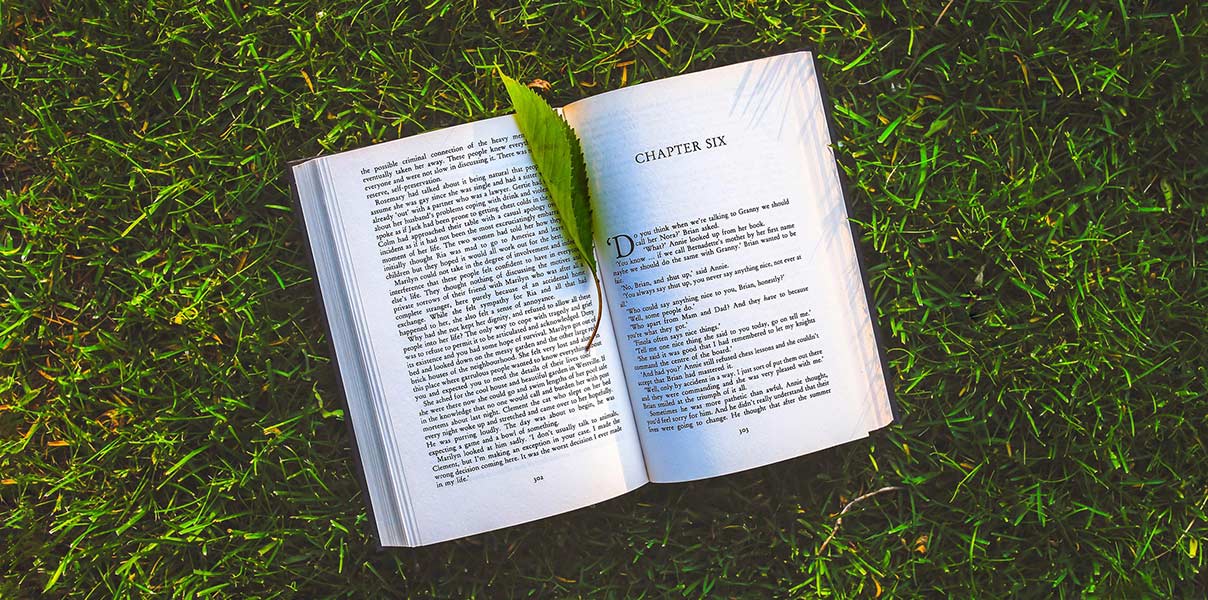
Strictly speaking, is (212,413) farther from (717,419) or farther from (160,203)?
(717,419)

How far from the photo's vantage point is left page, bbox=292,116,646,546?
A: 935mm

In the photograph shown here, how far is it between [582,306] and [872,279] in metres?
0.39

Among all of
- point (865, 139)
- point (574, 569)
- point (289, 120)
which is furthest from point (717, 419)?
point (289, 120)

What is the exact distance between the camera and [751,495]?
1022mm

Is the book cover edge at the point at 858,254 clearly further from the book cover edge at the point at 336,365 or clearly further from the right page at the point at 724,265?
the book cover edge at the point at 336,365

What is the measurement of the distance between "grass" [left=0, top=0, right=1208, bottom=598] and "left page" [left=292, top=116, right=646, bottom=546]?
0.31 ft

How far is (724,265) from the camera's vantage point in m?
0.93

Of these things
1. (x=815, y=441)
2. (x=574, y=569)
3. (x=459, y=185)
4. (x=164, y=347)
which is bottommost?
(x=574, y=569)

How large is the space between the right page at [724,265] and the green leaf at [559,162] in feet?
0.06

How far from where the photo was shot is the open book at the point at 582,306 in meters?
0.93

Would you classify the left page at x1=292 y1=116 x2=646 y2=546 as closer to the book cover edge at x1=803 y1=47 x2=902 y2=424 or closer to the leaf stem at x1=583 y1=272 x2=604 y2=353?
the leaf stem at x1=583 y1=272 x2=604 y2=353

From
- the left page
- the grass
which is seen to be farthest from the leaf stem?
the grass

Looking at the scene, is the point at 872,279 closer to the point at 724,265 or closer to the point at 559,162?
the point at 724,265

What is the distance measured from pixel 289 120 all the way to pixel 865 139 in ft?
2.48
